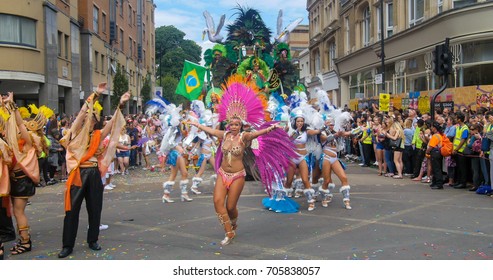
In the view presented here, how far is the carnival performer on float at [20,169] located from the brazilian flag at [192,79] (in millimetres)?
6311

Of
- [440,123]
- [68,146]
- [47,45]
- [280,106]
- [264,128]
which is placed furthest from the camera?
[47,45]

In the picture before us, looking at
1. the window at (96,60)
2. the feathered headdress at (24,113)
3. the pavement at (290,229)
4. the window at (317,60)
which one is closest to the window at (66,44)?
the window at (96,60)

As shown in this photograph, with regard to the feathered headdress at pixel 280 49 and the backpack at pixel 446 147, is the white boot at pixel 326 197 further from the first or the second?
the feathered headdress at pixel 280 49

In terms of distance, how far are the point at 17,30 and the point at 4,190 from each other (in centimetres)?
1746

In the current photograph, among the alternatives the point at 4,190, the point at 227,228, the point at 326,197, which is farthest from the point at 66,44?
the point at 227,228

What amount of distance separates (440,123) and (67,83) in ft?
66.3

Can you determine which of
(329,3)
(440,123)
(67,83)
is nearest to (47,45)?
(67,83)

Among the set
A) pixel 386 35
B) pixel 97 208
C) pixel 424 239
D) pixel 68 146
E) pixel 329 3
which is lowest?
pixel 424 239

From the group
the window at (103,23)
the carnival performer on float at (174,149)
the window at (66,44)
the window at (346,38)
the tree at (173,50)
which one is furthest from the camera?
the tree at (173,50)

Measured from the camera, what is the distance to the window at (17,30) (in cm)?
2059

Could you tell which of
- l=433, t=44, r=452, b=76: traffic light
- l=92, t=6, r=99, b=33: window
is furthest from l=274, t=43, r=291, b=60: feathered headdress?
l=92, t=6, r=99, b=33: window

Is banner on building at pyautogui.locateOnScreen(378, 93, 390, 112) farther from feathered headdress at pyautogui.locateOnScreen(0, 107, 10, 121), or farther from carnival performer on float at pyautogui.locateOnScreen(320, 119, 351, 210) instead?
feathered headdress at pyautogui.locateOnScreen(0, 107, 10, 121)

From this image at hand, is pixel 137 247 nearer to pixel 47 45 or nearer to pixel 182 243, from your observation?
pixel 182 243

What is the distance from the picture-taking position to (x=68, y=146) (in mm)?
6023
